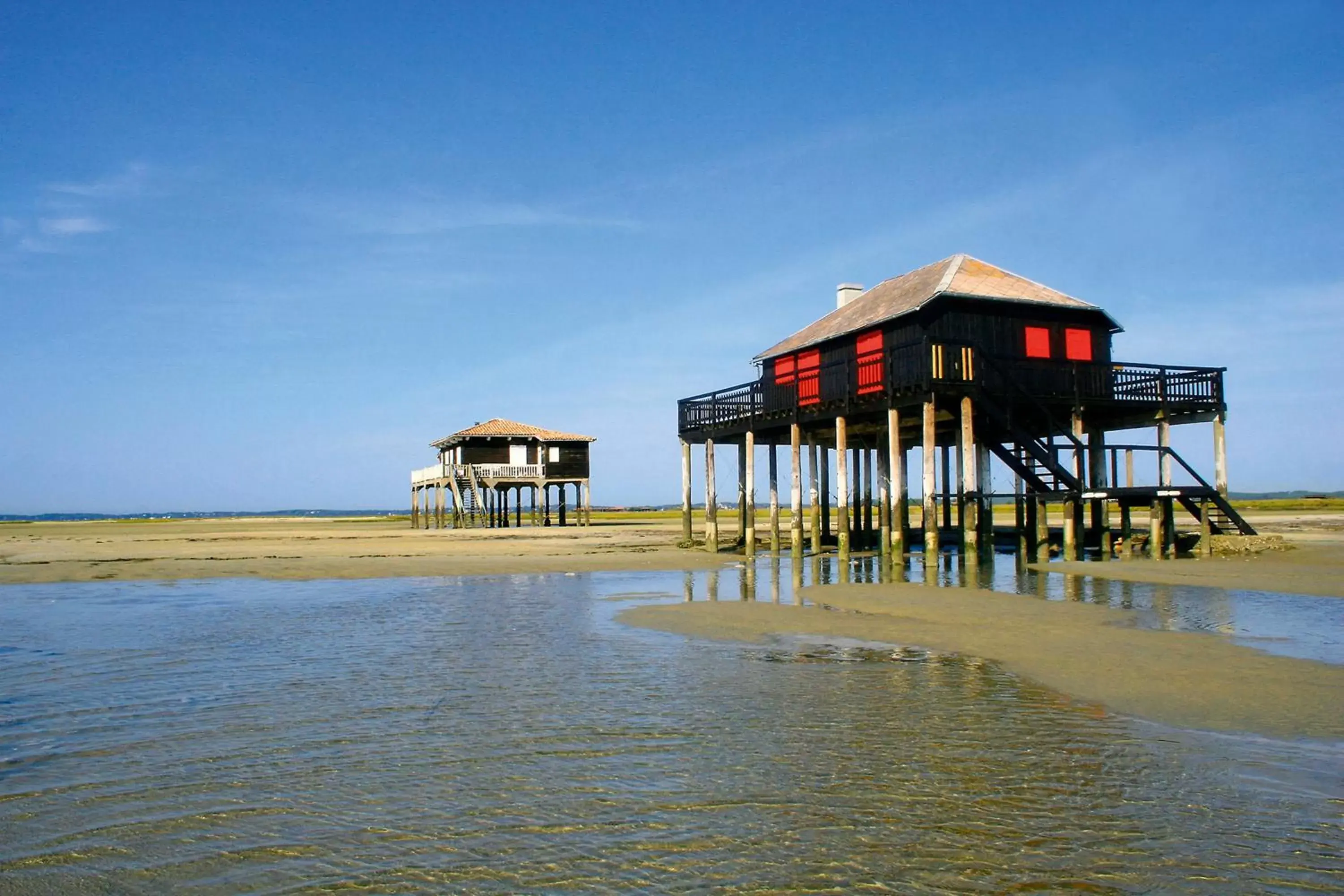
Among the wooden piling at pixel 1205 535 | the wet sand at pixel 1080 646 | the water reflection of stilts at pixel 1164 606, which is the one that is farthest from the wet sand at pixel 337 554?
the wooden piling at pixel 1205 535

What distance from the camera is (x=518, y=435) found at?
57.0 meters

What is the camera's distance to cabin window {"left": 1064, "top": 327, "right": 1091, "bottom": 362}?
27422mm

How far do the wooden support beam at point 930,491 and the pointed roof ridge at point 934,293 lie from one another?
3989 millimetres

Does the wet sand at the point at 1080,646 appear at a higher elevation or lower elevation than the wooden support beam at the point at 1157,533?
lower

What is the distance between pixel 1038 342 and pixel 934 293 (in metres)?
3.98

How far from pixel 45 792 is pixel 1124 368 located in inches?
1018

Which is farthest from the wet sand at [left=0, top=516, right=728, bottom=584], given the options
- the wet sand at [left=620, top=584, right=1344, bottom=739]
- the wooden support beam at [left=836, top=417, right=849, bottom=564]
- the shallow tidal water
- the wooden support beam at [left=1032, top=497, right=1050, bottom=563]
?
the shallow tidal water

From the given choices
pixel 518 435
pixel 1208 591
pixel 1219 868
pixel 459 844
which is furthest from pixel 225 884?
pixel 518 435

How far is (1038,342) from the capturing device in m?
26.9

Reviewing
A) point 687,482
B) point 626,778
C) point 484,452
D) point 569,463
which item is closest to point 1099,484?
point 687,482

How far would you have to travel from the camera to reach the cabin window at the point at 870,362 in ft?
84.0

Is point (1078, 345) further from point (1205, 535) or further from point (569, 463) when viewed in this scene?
point (569, 463)

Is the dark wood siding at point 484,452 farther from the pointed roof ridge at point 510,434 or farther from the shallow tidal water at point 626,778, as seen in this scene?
the shallow tidal water at point 626,778

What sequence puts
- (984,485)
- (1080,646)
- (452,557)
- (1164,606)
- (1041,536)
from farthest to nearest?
(452,557) → (1041,536) → (984,485) → (1164,606) → (1080,646)
